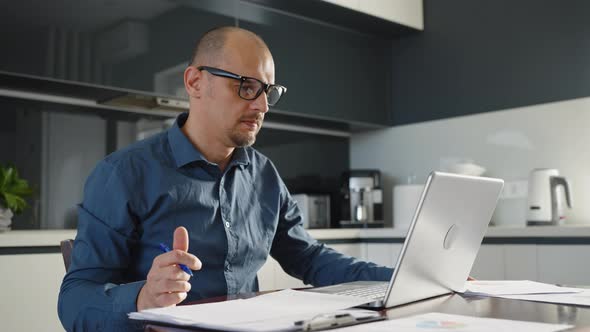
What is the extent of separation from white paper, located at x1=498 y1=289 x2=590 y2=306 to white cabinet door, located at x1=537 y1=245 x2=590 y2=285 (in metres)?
1.71

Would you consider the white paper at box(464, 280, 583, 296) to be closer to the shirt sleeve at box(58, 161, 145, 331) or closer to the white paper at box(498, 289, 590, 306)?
the white paper at box(498, 289, 590, 306)

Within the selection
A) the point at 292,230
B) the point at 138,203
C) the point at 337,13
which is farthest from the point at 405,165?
the point at 138,203

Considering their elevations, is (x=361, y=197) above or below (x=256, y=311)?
above

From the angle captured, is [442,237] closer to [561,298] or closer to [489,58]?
[561,298]

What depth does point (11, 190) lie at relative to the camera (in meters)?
2.67

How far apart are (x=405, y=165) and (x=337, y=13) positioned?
105 centimetres

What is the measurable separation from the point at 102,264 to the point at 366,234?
256 centimetres

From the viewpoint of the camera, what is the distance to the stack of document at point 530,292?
3.89 ft

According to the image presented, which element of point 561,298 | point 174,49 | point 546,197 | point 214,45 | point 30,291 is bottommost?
point 30,291

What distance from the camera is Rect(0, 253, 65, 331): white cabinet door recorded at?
2.40 m

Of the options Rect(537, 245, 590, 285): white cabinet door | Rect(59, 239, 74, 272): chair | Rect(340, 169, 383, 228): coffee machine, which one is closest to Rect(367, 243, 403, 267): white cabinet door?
Rect(340, 169, 383, 228): coffee machine

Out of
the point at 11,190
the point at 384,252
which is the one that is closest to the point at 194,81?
the point at 11,190

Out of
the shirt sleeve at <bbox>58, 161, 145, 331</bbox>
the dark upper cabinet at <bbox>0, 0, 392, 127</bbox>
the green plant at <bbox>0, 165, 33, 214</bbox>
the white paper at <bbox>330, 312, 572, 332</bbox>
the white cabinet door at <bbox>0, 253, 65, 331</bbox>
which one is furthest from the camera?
the dark upper cabinet at <bbox>0, 0, 392, 127</bbox>

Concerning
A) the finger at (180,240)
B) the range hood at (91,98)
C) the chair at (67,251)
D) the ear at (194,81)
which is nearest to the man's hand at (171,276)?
the finger at (180,240)
